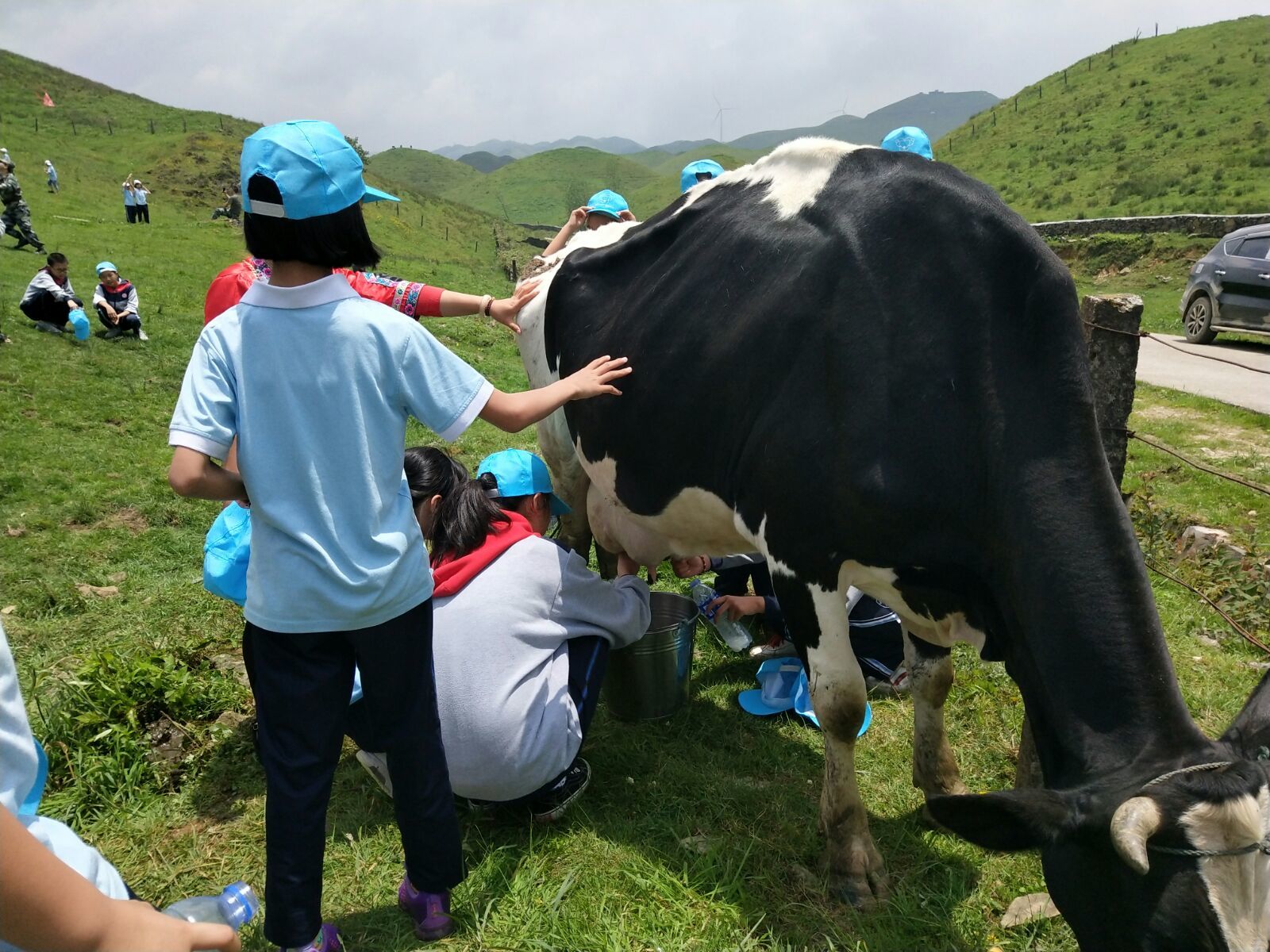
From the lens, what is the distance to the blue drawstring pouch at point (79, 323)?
33.8 feet

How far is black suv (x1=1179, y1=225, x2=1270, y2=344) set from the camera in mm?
12555

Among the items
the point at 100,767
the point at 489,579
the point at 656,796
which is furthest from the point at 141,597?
the point at 656,796

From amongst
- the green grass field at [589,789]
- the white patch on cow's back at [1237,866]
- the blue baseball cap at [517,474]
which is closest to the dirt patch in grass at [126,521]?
the green grass field at [589,789]

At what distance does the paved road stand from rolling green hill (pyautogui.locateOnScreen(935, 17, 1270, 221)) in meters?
17.5

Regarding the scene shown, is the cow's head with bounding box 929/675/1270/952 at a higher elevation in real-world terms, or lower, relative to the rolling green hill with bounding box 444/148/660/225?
lower

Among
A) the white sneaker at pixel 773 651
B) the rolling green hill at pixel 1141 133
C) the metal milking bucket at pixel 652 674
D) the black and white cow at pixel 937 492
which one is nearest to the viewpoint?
the black and white cow at pixel 937 492

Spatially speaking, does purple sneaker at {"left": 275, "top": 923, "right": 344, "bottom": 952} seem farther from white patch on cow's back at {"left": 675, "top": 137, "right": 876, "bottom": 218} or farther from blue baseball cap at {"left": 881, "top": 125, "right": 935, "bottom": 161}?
blue baseball cap at {"left": 881, "top": 125, "right": 935, "bottom": 161}

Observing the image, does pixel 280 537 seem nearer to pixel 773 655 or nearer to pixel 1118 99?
pixel 773 655

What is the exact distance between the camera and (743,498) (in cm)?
318

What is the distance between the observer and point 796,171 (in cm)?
342

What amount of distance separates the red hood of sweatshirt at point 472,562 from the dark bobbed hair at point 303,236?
1.19 metres

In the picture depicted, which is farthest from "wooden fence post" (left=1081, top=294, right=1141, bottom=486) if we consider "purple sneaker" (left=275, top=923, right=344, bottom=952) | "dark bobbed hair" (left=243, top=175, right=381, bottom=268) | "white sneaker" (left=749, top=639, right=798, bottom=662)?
"purple sneaker" (left=275, top=923, right=344, bottom=952)

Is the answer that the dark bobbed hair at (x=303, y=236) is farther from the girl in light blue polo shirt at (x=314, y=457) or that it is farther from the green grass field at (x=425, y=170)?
the green grass field at (x=425, y=170)

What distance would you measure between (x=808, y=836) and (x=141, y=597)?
395cm
